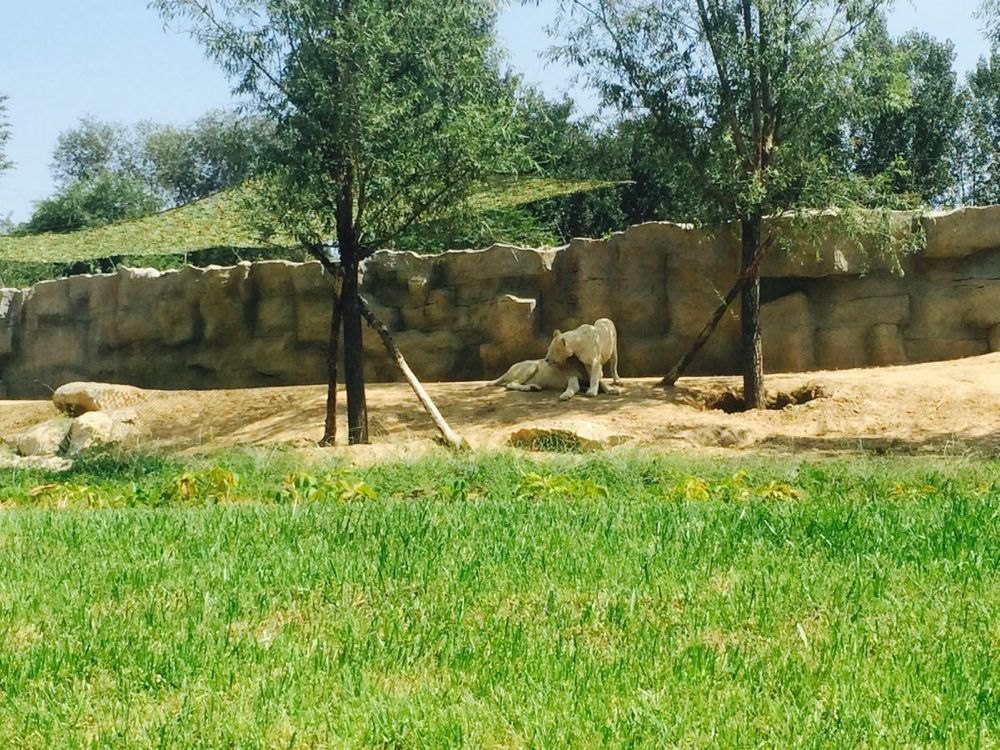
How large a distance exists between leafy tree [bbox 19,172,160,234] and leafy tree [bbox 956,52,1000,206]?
88.5 ft

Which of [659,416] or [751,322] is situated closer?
[659,416]

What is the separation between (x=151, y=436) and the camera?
18.3 metres

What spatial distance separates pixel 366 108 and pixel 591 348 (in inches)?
222

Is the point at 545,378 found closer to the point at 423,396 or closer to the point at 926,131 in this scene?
the point at 423,396

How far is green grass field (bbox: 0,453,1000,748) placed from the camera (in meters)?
3.22

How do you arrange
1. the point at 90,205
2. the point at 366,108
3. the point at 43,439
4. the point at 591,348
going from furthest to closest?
the point at 90,205, the point at 591,348, the point at 43,439, the point at 366,108

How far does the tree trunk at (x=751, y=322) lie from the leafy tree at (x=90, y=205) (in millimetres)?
28612

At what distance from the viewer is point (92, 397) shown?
20438 millimetres

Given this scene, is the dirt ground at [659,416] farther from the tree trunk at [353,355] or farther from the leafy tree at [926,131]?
the leafy tree at [926,131]

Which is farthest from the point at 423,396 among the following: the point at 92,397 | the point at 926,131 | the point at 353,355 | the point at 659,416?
the point at 926,131

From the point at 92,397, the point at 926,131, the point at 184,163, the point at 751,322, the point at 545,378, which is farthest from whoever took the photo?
the point at 184,163

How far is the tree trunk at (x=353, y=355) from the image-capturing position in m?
15.8

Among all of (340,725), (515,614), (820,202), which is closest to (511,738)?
(340,725)

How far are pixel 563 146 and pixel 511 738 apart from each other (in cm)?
2617
